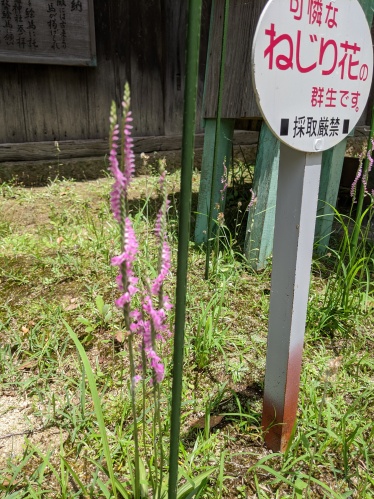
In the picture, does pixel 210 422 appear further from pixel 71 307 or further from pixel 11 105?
pixel 11 105

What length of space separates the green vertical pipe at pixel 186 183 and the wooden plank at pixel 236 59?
1749 mm

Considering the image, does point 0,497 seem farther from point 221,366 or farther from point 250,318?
point 250,318

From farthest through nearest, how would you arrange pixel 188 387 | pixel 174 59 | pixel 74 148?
pixel 174 59 < pixel 74 148 < pixel 188 387

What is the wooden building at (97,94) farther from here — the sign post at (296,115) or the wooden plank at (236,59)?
the sign post at (296,115)

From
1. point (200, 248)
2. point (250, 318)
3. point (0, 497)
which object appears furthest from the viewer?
point (200, 248)

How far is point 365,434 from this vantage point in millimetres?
1442

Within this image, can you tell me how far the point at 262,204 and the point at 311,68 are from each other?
1343 millimetres

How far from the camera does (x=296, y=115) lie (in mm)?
1119

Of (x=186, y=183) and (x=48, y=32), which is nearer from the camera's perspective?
(x=186, y=183)

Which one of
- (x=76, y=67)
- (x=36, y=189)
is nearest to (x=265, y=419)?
(x=36, y=189)

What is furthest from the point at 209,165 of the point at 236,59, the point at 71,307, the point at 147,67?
the point at 147,67

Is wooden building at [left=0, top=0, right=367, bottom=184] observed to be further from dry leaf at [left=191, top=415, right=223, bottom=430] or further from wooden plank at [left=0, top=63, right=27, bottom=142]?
dry leaf at [left=191, top=415, right=223, bottom=430]

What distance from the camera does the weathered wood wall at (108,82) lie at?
152 inches

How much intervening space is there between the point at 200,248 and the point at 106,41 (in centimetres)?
263
